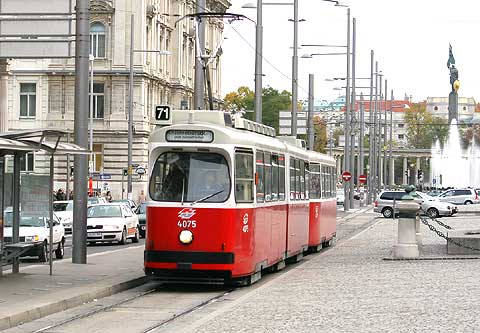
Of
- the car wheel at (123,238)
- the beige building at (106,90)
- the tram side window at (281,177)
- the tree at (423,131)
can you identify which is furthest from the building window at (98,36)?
the tree at (423,131)

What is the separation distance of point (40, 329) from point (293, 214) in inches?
493

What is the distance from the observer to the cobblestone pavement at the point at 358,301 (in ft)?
50.2

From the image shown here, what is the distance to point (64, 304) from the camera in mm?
17859

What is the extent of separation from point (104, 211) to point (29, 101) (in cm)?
4546

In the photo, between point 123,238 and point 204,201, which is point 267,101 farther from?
point 204,201

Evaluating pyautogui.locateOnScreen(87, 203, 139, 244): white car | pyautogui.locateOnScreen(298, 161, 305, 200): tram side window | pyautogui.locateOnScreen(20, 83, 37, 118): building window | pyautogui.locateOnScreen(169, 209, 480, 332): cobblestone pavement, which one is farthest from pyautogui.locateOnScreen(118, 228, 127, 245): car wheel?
pyautogui.locateOnScreen(20, 83, 37, 118): building window

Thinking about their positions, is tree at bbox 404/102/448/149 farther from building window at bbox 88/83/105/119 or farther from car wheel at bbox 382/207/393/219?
car wheel at bbox 382/207/393/219

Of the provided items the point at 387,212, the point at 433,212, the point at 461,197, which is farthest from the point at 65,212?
the point at 461,197

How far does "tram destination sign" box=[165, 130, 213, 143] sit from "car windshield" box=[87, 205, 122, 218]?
1987cm

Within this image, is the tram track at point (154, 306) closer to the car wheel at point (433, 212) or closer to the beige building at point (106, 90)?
the car wheel at point (433, 212)

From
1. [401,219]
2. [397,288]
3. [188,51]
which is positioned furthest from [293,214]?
[188,51]

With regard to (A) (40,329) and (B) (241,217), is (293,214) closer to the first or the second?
(B) (241,217)

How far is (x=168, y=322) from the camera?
1606 cm

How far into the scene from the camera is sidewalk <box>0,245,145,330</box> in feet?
54.9
